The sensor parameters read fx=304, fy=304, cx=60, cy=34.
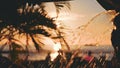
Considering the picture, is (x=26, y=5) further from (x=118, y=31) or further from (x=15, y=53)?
(x=118, y=31)

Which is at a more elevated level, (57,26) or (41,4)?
(41,4)

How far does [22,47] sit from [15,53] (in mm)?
239

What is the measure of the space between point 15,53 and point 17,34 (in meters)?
0.87

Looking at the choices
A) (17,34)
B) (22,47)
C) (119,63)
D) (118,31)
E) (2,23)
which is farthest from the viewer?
(2,23)

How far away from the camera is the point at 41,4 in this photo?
19.1ft

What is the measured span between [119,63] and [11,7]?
9.67 ft

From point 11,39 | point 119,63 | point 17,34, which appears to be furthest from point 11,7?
point 119,63

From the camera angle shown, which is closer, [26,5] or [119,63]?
[119,63]

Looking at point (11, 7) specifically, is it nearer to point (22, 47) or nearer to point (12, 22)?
point (12, 22)

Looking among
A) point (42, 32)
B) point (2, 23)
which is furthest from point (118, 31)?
point (2, 23)

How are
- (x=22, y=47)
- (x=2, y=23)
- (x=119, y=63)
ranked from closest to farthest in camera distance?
(x=119, y=63)
(x=22, y=47)
(x=2, y=23)

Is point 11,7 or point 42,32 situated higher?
point 11,7

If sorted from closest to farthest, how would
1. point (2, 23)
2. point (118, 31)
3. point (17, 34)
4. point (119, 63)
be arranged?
1. point (119, 63)
2. point (118, 31)
3. point (17, 34)
4. point (2, 23)

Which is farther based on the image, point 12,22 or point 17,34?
point 12,22
